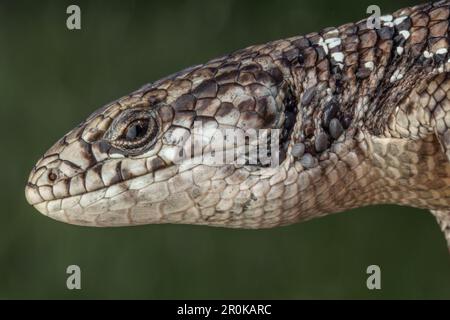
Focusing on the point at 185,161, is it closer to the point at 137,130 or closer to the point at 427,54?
the point at 137,130

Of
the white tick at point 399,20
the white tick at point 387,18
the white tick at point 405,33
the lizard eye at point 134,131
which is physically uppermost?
the white tick at point 387,18

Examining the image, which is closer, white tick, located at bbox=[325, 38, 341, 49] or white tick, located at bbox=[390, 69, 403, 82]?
white tick, located at bbox=[390, 69, 403, 82]

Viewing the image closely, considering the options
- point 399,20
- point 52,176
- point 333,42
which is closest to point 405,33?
point 399,20

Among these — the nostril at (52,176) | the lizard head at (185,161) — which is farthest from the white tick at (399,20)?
the nostril at (52,176)

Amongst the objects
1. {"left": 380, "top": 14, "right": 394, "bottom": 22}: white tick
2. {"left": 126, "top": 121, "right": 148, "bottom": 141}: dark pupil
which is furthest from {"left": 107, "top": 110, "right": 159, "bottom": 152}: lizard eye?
{"left": 380, "top": 14, "right": 394, "bottom": 22}: white tick

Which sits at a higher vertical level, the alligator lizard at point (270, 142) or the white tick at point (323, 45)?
the white tick at point (323, 45)

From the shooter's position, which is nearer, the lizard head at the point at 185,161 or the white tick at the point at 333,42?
the lizard head at the point at 185,161

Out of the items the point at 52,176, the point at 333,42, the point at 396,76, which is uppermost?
the point at 333,42

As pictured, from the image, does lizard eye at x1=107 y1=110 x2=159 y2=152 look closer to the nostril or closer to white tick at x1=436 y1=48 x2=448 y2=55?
the nostril

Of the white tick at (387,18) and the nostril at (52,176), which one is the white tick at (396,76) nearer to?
the white tick at (387,18)
